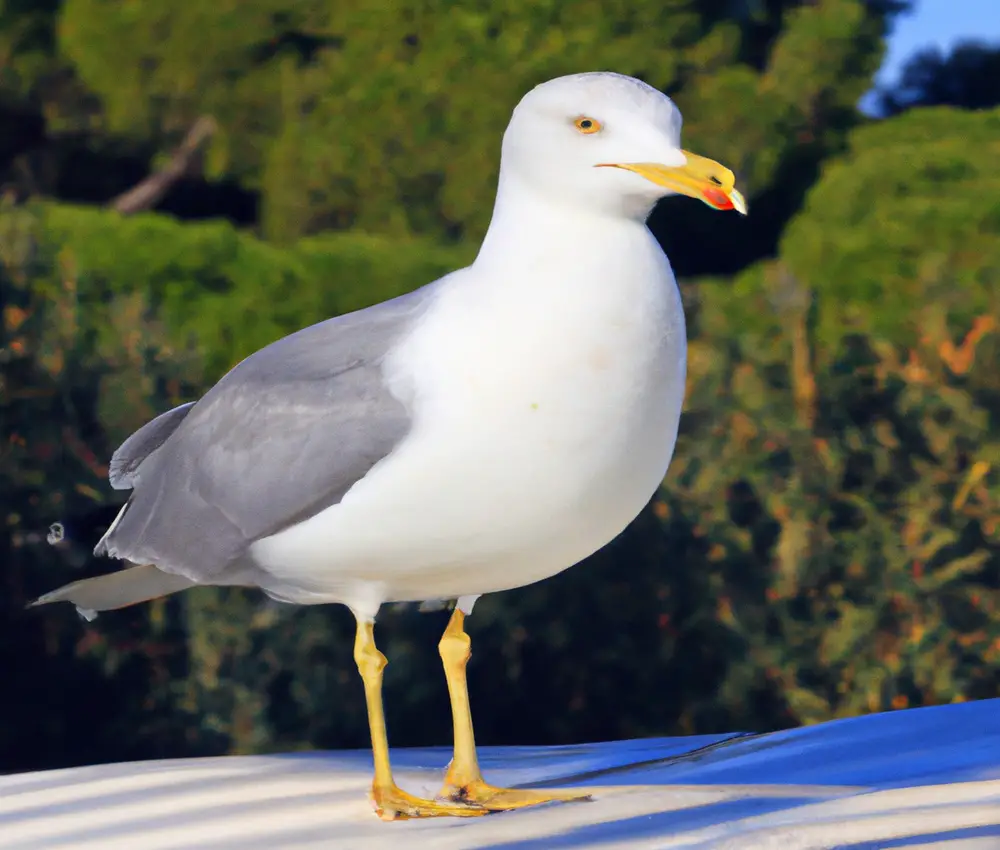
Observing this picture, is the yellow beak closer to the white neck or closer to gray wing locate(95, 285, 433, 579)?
the white neck

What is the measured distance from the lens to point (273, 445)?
2740 millimetres

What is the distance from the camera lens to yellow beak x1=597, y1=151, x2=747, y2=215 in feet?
7.55

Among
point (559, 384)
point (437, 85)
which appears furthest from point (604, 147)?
point (437, 85)

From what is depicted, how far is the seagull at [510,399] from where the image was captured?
240 cm

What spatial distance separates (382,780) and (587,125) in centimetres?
118

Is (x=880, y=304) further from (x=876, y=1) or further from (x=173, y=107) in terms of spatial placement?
(x=173, y=107)

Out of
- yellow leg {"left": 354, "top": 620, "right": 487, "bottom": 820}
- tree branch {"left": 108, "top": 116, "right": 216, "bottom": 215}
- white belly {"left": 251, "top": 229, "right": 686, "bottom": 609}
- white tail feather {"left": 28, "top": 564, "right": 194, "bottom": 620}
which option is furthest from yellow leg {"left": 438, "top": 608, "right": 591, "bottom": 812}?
tree branch {"left": 108, "top": 116, "right": 216, "bottom": 215}

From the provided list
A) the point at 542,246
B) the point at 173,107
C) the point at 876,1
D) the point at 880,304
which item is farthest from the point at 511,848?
the point at 173,107

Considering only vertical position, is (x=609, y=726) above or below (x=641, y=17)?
below

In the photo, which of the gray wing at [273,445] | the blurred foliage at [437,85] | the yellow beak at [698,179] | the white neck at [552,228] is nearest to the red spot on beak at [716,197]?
the yellow beak at [698,179]

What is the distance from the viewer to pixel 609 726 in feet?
17.2

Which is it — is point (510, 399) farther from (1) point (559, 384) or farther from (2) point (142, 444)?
(2) point (142, 444)

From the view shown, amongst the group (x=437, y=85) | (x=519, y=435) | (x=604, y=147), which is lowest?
(x=519, y=435)

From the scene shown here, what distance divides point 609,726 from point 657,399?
2.97 meters
